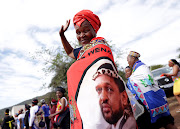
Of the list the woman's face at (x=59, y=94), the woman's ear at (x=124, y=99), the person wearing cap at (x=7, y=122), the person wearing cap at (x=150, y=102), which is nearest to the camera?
the woman's ear at (x=124, y=99)

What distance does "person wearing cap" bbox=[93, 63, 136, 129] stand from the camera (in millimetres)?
1158

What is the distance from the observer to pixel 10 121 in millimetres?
7867

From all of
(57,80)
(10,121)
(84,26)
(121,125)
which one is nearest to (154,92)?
(121,125)

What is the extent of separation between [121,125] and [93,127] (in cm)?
24

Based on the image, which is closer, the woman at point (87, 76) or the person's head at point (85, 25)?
the woman at point (87, 76)

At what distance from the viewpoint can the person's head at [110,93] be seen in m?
1.16

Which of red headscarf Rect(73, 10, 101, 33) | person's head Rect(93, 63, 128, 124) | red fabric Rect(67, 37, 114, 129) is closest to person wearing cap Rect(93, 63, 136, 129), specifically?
person's head Rect(93, 63, 128, 124)

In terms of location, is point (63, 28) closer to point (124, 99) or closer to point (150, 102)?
point (124, 99)

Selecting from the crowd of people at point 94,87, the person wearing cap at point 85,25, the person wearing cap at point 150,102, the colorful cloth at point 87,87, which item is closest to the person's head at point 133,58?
the person wearing cap at point 150,102

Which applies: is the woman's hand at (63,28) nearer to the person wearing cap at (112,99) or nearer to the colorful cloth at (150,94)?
the person wearing cap at (112,99)

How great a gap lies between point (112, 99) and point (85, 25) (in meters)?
0.84

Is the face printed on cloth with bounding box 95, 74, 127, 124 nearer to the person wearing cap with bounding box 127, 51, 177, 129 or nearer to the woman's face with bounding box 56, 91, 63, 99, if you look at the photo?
the person wearing cap with bounding box 127, 51, 177, 129

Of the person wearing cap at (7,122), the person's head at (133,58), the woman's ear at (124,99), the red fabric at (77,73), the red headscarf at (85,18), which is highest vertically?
the person's head at (133,58)

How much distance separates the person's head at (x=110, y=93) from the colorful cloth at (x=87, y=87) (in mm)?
35
